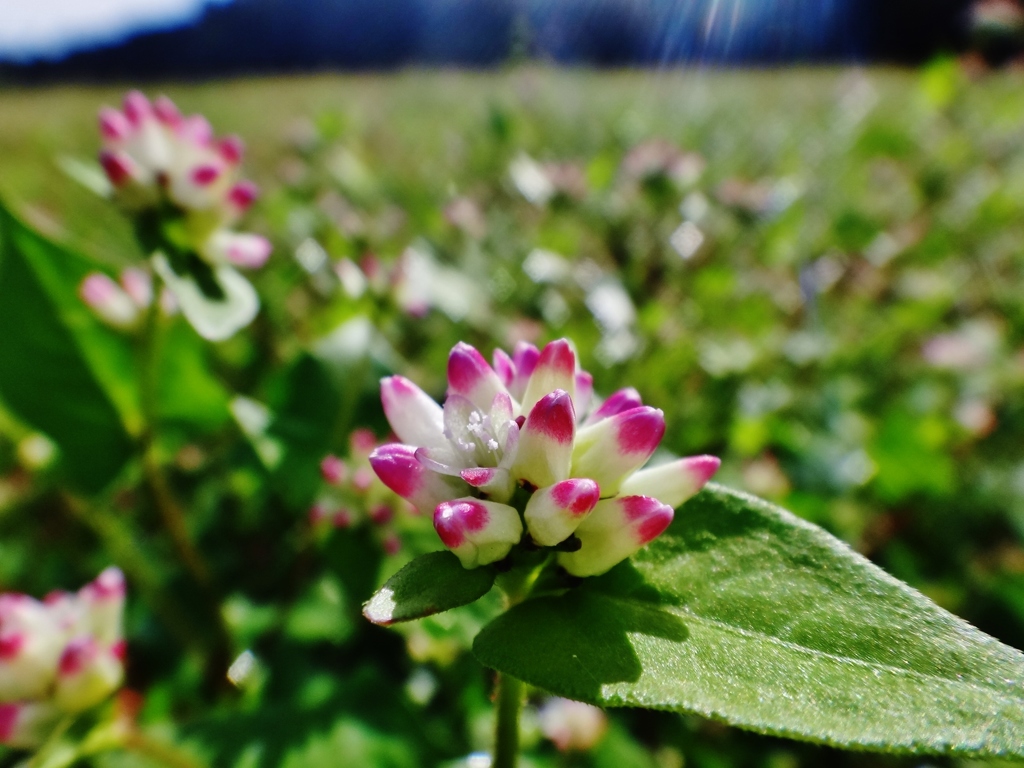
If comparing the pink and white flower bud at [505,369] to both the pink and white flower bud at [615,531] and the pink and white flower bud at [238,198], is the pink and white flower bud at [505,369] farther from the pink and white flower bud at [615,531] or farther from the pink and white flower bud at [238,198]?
the pink and white flower bud at [238,198]

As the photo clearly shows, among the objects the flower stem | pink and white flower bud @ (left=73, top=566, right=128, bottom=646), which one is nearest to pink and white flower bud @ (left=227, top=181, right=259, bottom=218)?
pink and white flower bud @ (left=73, top=566, right=128, bottom=646)

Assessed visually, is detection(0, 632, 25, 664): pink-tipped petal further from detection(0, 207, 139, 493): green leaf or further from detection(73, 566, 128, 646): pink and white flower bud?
detection(0, 207, 139, 493): green leaf

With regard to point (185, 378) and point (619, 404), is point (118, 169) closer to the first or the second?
point (185, 378)

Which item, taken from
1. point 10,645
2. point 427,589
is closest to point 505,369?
point 427,589

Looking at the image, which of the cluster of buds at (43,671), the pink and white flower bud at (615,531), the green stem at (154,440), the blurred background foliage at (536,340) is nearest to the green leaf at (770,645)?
the pink and white flower bud at (615,531)

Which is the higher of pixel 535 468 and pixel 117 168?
pixel 117 168

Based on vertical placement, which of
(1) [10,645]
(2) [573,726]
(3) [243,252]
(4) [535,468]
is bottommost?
(2) [573,726]

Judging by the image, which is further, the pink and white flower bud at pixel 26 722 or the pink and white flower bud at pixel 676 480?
the pink and white flower bud at pixel 26 722
